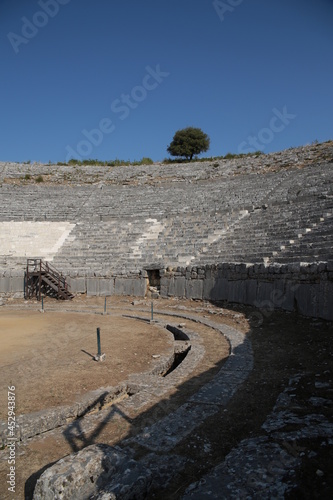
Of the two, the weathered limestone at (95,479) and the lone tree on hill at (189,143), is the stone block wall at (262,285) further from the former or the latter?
the lone tree on hill at (189,143)

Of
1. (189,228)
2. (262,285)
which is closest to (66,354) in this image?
(262,285)

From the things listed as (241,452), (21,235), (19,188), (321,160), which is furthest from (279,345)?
(19,188)

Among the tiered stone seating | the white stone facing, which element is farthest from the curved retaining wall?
the white stone facing

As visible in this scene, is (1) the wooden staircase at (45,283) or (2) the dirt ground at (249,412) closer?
(2) the dirt ground at (249,412)

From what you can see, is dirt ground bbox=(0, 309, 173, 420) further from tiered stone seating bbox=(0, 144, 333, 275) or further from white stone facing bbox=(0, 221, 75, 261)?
white stone facing bbox=(0, 221, 75, 261)

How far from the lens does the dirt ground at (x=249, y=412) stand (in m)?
3.16

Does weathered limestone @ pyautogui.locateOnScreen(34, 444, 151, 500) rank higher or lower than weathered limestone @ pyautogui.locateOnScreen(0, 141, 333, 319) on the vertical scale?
lower

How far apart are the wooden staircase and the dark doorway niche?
4.06 meters

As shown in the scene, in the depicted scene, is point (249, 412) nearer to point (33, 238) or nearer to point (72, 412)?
point (72, 412)

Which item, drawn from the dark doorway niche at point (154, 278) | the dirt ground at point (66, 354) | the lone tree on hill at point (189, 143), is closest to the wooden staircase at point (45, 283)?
the dark doorway niche at point (154, 278)

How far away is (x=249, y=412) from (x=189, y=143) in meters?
41.2

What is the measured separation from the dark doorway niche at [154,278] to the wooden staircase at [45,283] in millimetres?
4055

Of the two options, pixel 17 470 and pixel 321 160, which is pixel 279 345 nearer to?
pixel 17 470

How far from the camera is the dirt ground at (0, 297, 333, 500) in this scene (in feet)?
10.4
